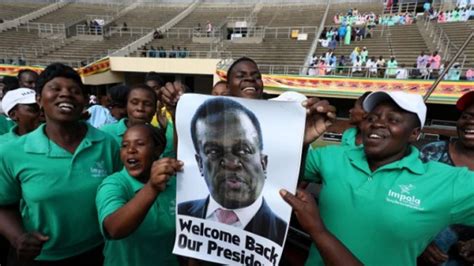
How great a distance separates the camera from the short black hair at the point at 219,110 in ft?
4.91

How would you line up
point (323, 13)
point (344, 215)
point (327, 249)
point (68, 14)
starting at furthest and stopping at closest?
point (68, 14)
point (323, 13)
point (344, 215)
point (327, 249)

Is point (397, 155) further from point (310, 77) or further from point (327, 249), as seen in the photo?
point (310, 77)

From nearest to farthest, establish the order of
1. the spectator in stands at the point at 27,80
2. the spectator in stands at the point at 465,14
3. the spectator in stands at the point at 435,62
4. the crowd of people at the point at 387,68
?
the spectator in stands at the point at 27,80, the crowd of people at the point at 387,68, the spectator in stands at the point at 435,62, the spectator in stands at the point at 465,14

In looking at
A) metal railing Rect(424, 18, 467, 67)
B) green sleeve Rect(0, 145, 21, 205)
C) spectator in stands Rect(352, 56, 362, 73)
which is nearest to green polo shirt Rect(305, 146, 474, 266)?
green sleeve Rect(0, 145, 21, 205)

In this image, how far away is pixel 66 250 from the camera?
1820mm

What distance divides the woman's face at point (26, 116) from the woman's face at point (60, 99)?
0.92 metres

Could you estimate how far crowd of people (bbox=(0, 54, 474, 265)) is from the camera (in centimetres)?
139

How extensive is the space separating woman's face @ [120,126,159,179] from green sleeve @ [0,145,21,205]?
0.57 m

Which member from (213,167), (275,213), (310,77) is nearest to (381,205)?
(275,213)

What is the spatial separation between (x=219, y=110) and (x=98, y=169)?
2.69 feet

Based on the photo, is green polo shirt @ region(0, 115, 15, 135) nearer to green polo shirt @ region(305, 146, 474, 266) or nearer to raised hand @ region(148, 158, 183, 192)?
raised hand @ region(148, 158, 183, 192)

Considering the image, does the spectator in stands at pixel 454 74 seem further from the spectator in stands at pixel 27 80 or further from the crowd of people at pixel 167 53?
the crowd of people at pixel 167 53

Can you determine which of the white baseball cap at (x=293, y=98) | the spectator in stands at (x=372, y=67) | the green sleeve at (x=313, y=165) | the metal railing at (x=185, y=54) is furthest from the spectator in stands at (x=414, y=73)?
the green sleeve at (x=313, y=165)

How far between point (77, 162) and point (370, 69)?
1156cm
